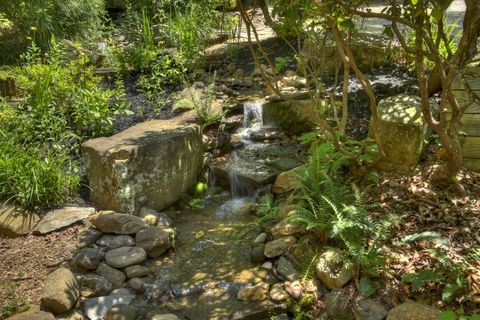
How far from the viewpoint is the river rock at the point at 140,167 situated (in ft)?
15.1

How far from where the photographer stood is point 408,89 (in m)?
5.78

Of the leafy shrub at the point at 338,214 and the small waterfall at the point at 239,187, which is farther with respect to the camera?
the small waterfall at the point at 239,187

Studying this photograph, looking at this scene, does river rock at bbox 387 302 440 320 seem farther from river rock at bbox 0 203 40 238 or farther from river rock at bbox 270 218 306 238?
river rock at bbox 0 203 40 238

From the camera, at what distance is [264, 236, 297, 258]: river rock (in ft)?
13.0

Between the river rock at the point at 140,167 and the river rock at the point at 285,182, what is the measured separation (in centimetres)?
105

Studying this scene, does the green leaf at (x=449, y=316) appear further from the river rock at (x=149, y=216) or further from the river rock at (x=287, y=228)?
the river rock at (x=149, y=216)

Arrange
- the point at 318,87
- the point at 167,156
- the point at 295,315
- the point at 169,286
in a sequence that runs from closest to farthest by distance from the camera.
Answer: the point at 295,315
the point at 169,286
the point at 318,87
the point at 167,156

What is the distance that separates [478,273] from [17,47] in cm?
784

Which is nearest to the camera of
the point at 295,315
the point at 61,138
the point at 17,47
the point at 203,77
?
the point at 295,315

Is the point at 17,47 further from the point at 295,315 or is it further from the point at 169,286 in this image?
the point at 295,315

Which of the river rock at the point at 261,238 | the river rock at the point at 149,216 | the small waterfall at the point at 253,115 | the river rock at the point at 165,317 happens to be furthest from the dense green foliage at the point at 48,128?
the river rock at the point at 261,238

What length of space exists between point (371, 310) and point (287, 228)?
1161mm

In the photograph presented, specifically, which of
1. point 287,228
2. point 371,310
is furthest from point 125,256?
point 371,310

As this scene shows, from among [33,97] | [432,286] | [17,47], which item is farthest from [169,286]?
[17,47]
